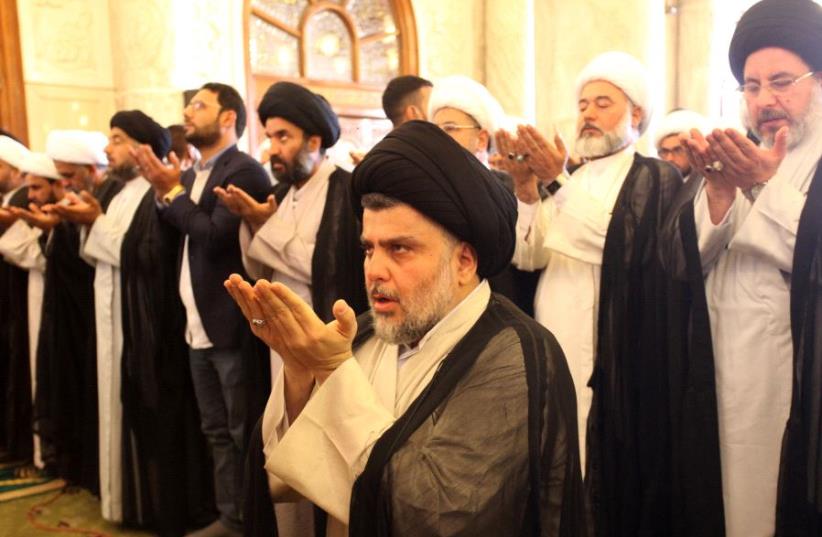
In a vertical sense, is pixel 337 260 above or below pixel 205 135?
below

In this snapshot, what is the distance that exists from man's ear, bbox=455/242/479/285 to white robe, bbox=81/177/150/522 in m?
2.39

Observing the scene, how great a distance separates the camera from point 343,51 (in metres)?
7.75

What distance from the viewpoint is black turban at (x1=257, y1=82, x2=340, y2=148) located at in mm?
3174

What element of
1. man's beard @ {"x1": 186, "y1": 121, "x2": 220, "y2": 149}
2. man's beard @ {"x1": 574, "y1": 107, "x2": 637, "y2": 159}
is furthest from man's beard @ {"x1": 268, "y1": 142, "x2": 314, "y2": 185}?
man's beard @ {"x1": 574, "y1": 107, "x2": 637, "y2": 159}

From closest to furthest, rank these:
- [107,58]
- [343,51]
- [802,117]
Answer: [802,117], [107,58], [343,51]

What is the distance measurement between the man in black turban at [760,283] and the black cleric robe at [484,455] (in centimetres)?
105

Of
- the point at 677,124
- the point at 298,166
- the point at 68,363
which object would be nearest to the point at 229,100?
the point at 298,166

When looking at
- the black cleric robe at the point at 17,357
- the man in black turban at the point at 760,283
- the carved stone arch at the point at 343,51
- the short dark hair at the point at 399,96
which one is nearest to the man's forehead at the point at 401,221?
the man in black turban at the point at 760,283

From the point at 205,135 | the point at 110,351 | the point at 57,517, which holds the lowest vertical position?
the point at 57,517

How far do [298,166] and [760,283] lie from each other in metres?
1.82

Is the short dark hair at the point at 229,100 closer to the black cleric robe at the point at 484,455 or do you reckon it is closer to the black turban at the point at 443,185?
the black turban at the point at 443,185

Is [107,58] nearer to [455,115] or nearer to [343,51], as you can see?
[343,51]

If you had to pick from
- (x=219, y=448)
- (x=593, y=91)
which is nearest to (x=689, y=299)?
(x=593, y=91)

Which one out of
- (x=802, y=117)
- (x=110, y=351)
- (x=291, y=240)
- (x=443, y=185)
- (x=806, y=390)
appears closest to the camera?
(x=443, y=185)
